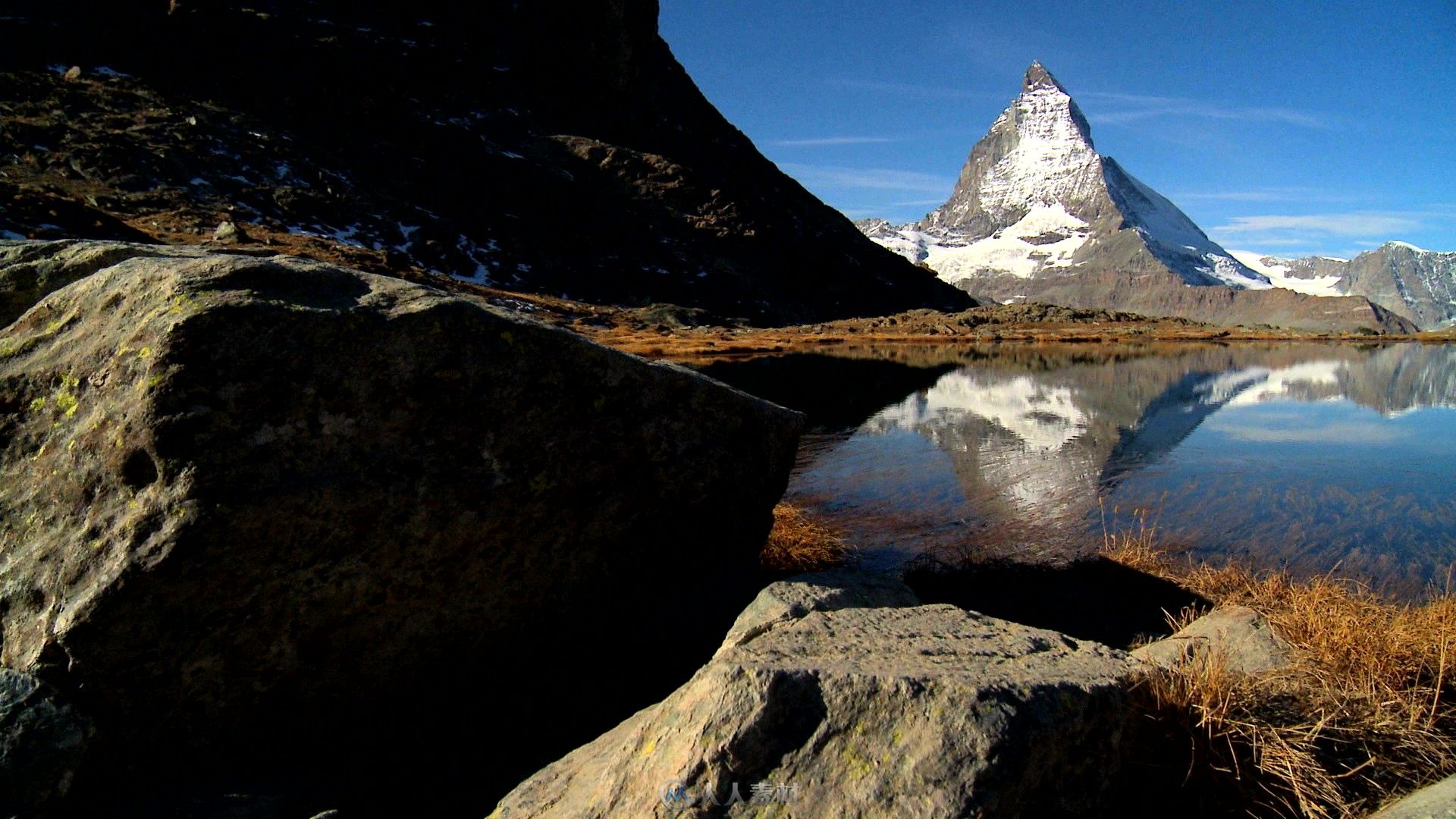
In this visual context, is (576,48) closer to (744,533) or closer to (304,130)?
(304,130)

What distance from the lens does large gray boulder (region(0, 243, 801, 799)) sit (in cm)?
413

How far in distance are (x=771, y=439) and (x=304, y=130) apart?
122m

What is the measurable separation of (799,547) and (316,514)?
656 cm

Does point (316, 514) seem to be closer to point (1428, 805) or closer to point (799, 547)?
point (1428, 805)

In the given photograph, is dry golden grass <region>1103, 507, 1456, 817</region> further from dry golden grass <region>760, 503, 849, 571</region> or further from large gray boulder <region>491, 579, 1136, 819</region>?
dry golden grass <region>760, 503, 849, 571</region>

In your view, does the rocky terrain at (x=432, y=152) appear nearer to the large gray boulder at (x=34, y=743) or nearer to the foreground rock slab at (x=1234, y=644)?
the large gray boulder at (x=34, y=743)

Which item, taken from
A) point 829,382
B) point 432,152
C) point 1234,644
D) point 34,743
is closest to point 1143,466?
point 1234,644

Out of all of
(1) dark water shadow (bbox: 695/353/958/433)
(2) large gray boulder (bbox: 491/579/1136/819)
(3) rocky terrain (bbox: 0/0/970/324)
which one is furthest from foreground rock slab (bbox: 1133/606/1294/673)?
(3) rocky terrain (bbox: 0/0/970/324)

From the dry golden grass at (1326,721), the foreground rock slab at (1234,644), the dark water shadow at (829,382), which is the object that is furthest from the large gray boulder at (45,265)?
the dark water shadow at (829,382)

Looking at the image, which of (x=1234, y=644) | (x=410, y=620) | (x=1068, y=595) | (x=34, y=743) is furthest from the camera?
(x=1068, y=595)

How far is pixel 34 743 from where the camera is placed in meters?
3.64

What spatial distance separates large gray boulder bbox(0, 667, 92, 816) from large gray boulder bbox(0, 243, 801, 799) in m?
0.19

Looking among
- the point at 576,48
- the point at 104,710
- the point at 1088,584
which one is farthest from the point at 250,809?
the point at 576,48

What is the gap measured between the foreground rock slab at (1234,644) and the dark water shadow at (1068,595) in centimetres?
107
